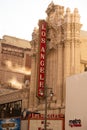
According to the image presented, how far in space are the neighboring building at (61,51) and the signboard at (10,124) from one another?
20.9 feet

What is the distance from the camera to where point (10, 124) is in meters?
38.4

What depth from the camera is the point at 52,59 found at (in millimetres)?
45219

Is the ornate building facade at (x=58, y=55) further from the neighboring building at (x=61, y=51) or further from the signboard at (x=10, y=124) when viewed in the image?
the signboard at (x=10, y=124)

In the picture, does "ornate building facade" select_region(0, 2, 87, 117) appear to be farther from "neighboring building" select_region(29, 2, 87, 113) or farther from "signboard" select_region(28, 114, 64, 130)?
"signboard" select_region(28, 114, 64, 130)

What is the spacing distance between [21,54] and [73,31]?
40.1m

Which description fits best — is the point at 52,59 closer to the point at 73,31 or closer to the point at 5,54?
the point at 73,31

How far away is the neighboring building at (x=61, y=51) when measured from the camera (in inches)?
1644

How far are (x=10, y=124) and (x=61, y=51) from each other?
1205 cm

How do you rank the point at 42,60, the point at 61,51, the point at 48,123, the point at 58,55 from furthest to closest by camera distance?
the point at 42,60
the point at 58,55
the point at 61,51
the point at 48,123

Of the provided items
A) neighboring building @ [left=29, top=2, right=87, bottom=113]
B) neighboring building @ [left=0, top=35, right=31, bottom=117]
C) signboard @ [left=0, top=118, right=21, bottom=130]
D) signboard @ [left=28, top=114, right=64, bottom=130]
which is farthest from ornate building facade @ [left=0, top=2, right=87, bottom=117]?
neighboring building @ [left=0, top=35, right=31, bottom=117]

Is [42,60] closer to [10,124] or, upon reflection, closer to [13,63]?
[10,124]

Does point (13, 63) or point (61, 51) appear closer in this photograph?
point (61, 51)

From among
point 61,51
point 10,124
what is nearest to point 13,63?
point 61,51

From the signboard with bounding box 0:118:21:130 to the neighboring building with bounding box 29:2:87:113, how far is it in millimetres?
6356
